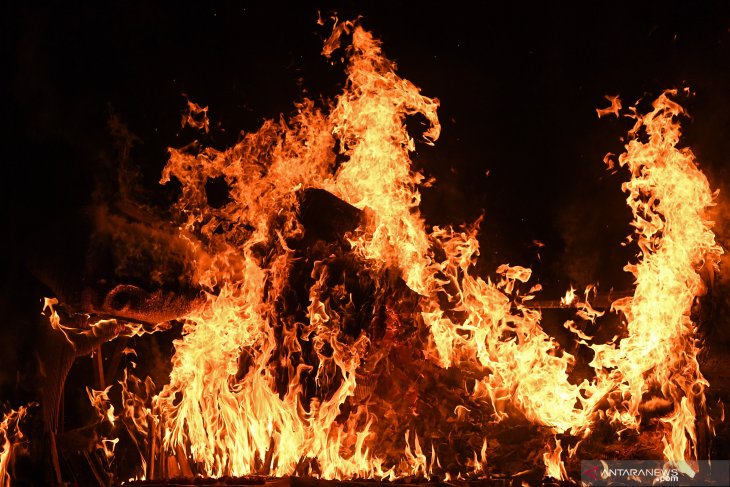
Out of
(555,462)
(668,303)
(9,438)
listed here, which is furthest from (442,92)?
(9,438)

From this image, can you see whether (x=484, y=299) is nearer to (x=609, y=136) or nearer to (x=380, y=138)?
(x=380, y=138)

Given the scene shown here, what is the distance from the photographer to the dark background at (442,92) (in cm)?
824

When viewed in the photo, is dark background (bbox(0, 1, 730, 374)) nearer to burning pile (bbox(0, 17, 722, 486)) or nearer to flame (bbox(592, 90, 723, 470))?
burning pile (bbox(0, 17, 722, 486))

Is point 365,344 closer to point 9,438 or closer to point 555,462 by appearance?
point 555,462

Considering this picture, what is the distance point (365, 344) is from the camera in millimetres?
7746

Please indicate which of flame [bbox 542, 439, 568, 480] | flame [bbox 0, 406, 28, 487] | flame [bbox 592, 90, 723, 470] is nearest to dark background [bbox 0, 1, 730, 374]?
flame [bbox 0, 406, 28, 487]

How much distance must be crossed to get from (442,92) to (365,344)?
23.9 ft

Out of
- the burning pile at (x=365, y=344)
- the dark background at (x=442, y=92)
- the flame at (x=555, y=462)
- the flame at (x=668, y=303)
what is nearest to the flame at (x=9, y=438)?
the burning pile at (x=365, y=344)

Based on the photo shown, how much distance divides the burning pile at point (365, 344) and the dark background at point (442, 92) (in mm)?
1435

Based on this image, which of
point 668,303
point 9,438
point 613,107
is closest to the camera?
point 9,438

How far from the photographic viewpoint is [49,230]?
293 inches

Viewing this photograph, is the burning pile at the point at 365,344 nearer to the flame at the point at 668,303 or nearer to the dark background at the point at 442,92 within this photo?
the flame at the point at 668,303

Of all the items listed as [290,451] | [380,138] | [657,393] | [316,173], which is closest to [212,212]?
[316,173]

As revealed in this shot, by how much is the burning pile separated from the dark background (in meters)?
1.44
